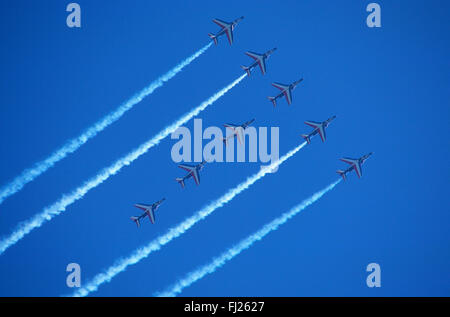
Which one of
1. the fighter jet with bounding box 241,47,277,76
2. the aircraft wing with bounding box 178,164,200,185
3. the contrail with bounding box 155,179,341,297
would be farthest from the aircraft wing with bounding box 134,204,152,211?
the fighter jet with bounding box 241,47,277,76

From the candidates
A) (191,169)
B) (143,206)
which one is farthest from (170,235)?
(191,169)

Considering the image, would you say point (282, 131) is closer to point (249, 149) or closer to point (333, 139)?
point (249, 149)

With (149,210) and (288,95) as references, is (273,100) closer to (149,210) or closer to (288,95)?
(288,95)

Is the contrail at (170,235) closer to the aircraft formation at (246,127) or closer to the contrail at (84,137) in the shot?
the aircraft formation at (246,127)

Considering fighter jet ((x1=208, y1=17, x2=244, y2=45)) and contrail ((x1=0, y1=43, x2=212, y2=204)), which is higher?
fighter jet ((x1=208, y1=17, x2=244, y2=45))

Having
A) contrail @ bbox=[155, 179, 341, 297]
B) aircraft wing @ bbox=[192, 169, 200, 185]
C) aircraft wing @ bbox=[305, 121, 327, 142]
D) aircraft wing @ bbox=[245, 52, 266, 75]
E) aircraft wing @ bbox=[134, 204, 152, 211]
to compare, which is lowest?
contrail @ bbox=[155, 179, 341, 297]

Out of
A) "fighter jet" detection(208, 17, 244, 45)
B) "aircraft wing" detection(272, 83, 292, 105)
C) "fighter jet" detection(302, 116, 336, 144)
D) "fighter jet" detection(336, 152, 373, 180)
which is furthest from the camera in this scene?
"aircraft wing" detection(272, 83, 292, 105)

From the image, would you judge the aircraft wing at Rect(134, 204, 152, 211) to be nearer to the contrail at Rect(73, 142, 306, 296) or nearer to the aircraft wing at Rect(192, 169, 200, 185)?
the contrail at Rect(73, 142, 306, 296)
